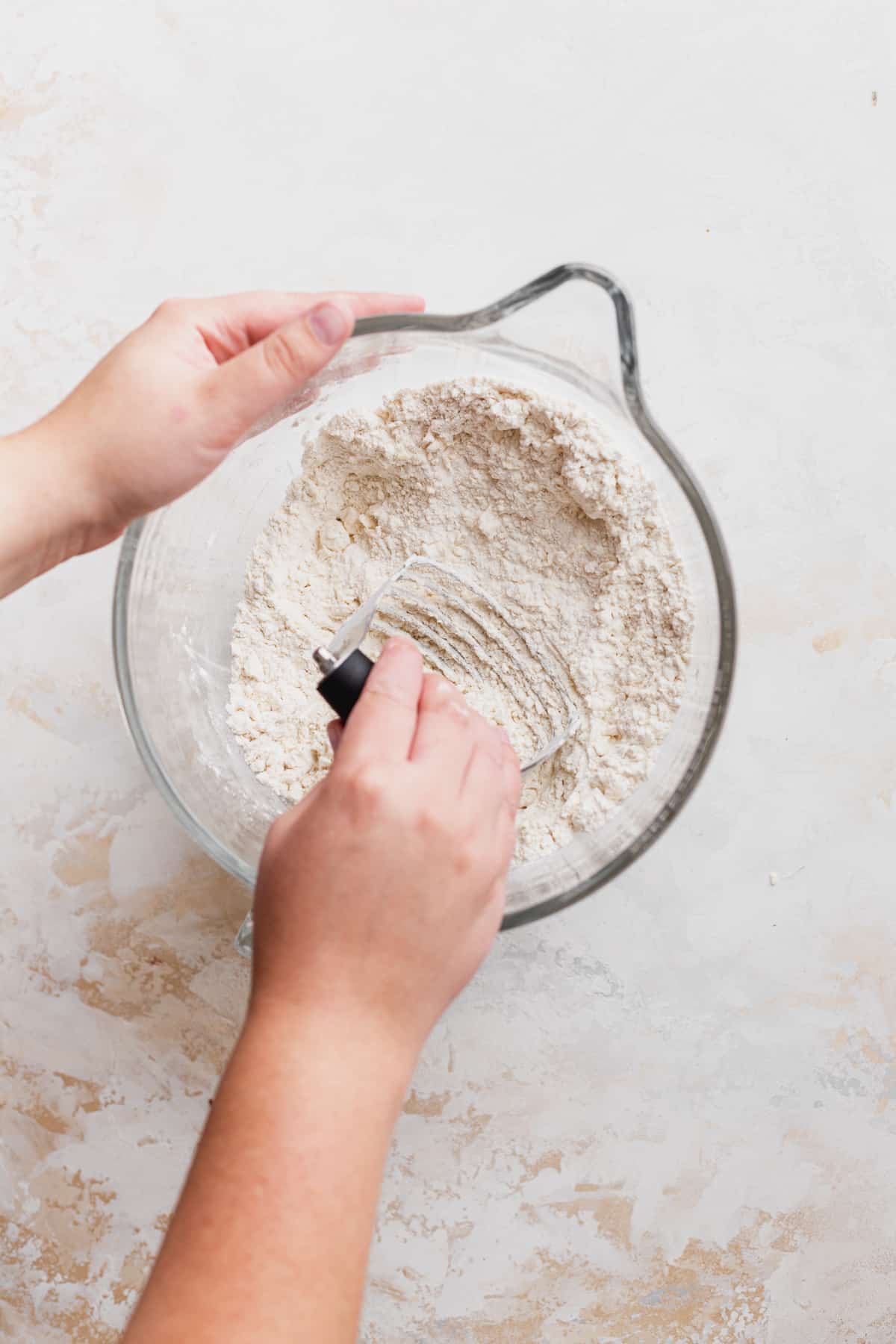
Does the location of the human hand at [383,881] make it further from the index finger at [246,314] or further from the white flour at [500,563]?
the index finger at [246,314]

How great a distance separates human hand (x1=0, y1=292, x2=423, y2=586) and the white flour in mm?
141

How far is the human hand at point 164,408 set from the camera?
720 millimetres

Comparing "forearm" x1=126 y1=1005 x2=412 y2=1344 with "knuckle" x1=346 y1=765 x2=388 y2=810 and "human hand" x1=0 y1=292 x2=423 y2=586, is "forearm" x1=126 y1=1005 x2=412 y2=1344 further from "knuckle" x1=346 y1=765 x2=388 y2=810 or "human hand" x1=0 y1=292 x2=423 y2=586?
"human hand" x1=0 y1=292 x2=423 y2=586

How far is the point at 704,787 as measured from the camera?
3.28ft

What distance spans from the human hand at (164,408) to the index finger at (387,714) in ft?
0.78

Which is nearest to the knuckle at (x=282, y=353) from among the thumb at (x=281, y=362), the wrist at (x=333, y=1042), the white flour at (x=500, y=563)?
the thumb at (x=281, y=362)

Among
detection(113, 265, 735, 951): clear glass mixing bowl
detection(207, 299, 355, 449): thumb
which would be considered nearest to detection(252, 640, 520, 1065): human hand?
detection(113, 265, 735, 951): clear glass mixing bowl

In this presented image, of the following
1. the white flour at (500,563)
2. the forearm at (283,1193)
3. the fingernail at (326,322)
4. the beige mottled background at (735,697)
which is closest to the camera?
the forearm at (283,1193)

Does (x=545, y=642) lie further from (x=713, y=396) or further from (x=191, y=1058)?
(x=191, y=1058)

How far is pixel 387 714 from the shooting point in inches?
26.0

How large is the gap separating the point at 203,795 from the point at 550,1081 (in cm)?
49

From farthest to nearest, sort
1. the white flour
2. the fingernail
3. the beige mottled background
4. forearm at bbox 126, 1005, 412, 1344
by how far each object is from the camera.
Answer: the beige mottled background < the white flour < the fingernail < forearm at bbox 126, 1005, 412, 1344

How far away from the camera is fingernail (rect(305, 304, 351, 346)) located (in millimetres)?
700

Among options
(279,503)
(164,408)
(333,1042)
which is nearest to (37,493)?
(164,408)
